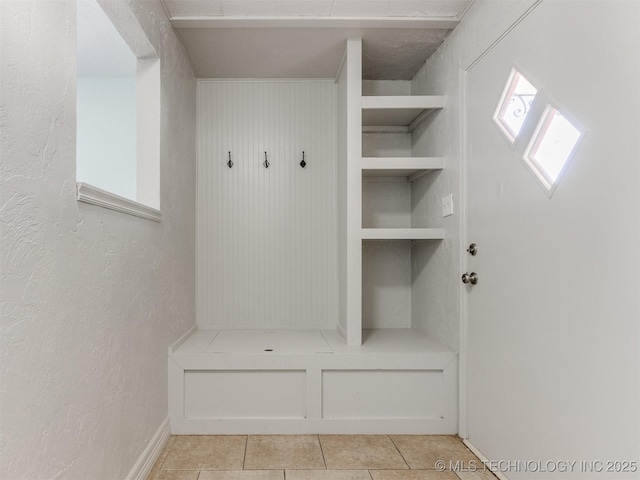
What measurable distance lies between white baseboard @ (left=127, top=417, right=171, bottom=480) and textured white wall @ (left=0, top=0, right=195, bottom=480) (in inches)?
1.8

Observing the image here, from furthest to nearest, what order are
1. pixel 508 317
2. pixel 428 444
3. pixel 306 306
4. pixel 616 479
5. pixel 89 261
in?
pixel 306 306, pixel 428 444, pixel 508 317, pixel 89 261, pixel 616 479

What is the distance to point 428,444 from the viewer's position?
213cm

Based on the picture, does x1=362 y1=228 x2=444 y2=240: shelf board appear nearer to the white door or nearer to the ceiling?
the white door

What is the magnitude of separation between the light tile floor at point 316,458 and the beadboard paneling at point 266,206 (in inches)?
37.3

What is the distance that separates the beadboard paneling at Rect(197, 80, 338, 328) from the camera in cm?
298

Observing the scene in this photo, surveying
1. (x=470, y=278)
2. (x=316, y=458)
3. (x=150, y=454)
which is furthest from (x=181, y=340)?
(x=470, y=278)

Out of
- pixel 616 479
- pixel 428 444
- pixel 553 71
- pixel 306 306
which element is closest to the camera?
pixel 616 479

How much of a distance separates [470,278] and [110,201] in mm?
1615

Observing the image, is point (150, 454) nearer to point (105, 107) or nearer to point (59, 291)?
point (59, 291)

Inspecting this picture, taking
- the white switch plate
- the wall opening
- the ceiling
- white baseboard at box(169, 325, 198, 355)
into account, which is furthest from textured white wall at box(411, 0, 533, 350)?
the wall opening

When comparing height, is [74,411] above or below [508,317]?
below

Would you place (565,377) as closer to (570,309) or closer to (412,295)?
(570,309)

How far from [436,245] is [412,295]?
619mm

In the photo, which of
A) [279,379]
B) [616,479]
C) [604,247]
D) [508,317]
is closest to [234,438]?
[279,379]
